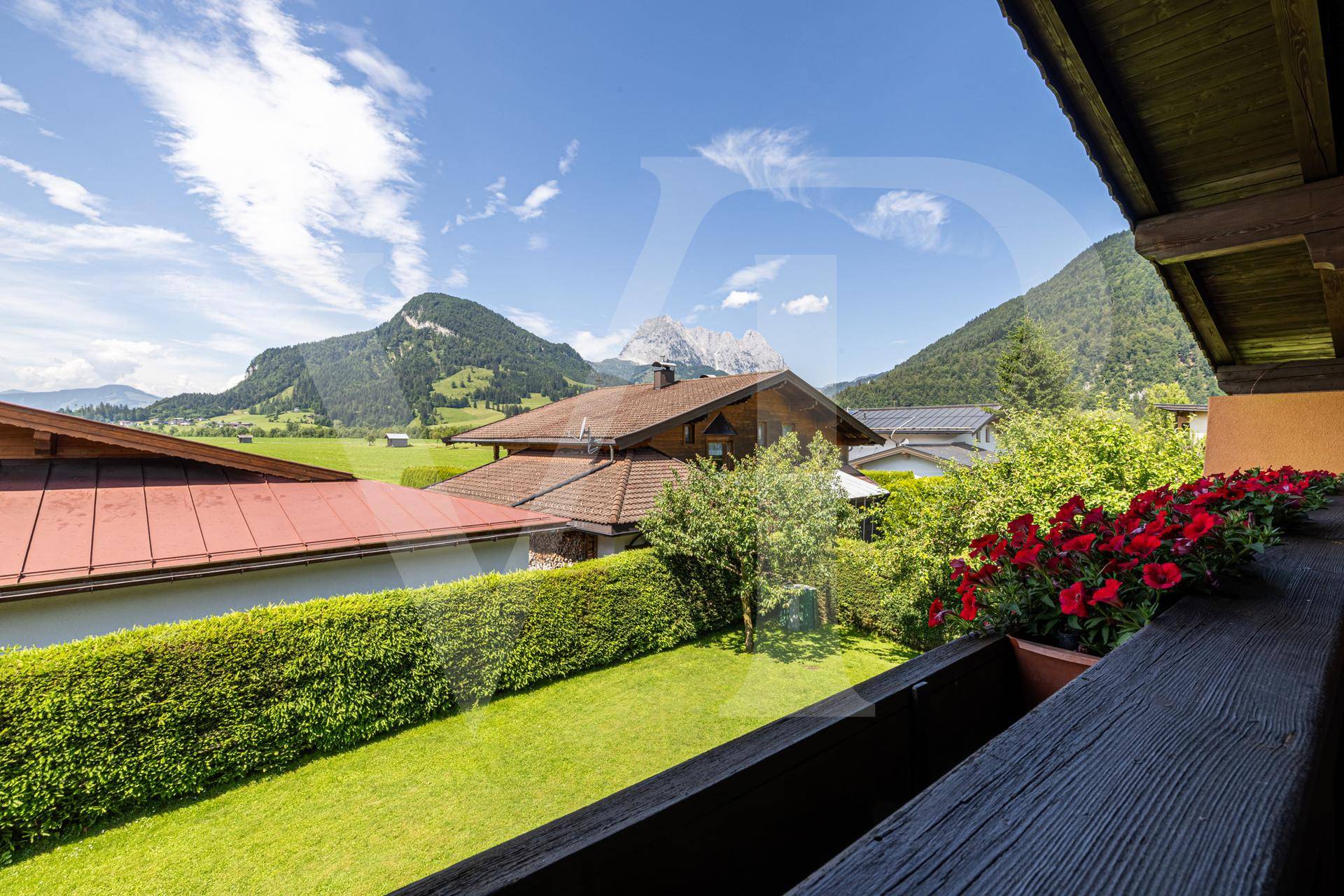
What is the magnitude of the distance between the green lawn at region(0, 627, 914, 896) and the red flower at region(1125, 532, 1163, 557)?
184 inches

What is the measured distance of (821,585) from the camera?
9.12 metres

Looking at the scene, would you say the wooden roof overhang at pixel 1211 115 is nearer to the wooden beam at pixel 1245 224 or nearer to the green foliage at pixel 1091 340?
the wooden beam at pixel 1245 224

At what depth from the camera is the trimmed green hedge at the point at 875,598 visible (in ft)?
25.5

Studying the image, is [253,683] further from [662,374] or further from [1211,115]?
[662,374]

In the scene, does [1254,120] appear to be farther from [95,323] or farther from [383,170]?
[95,323]

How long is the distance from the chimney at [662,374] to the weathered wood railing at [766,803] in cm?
1455

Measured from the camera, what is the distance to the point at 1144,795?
1.79 feet

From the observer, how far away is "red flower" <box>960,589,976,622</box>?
1.26 meters

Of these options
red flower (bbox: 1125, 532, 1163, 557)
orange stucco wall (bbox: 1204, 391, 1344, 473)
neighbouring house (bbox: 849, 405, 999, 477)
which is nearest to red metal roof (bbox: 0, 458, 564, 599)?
red flower (bbox: 1125, 532, 1163, 557)

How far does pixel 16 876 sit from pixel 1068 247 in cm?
1699

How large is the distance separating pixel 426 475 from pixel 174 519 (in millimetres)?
12575

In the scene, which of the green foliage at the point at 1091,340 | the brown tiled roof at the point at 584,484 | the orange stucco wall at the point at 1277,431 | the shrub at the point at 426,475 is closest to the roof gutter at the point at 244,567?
the brown tiled roof at the point at 584,484

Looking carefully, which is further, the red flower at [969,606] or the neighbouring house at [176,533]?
the neighbouring house at [176,533]

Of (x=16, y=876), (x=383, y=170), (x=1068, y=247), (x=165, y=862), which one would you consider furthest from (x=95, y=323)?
(x=1068, y=247)
